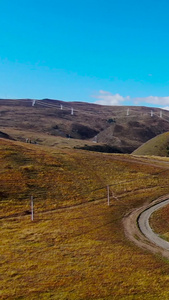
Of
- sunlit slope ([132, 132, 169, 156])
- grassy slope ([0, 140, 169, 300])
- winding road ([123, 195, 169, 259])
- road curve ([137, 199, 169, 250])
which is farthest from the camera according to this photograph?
sunlit slope ([132, 132, 169, 156])

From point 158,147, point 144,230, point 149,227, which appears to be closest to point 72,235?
point 144,230

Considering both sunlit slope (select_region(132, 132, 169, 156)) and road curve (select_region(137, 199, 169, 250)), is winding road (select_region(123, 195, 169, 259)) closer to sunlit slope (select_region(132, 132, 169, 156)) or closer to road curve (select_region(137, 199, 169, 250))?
road curve (select_region(137, 199, 169, 250))

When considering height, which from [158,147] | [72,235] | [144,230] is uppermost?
[158,147]

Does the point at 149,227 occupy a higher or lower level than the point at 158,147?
lower

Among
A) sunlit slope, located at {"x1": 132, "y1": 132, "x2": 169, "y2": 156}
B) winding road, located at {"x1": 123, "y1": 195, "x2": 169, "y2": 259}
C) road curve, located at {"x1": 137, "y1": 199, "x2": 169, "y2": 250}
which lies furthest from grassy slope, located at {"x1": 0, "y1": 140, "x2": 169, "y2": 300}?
sunlit slope, located at {"x1": 132, "y1": 132, "x2": 169, "y2": 156}

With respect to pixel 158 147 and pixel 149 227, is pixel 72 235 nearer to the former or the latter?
pixel 149 227

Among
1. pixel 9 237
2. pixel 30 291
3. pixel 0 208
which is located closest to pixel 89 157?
pixel 0 208
